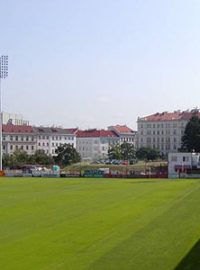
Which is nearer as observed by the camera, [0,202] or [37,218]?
[37,218]

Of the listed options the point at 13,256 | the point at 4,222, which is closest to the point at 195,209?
the point at 4,222

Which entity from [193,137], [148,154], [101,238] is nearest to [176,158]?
[193,137]

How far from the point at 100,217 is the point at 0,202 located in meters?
13.5

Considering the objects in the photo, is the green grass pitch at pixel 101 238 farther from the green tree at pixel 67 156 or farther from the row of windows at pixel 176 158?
the green tree at pixel 67 156

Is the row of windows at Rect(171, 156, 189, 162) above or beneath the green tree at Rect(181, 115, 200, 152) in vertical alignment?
beneath

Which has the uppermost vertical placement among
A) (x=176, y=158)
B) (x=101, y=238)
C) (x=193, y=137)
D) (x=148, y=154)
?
(x=193, y=137)

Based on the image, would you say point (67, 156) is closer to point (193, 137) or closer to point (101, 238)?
point (193, 137)

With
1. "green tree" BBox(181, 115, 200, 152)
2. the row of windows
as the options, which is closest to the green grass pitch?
the row of windows

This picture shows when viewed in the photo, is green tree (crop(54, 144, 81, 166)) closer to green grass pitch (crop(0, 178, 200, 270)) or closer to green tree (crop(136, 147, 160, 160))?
green tree (crop(136, 147, 160, 160))

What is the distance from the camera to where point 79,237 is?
21188mm

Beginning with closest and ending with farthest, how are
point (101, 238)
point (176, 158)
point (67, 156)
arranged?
point (101, 238)
point (176, 158)
point (67, 156)

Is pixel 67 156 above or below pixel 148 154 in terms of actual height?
below

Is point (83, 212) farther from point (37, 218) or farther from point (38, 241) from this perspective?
point (38, 241)

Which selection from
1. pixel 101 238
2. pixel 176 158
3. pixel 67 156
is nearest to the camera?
pixel 101 238
